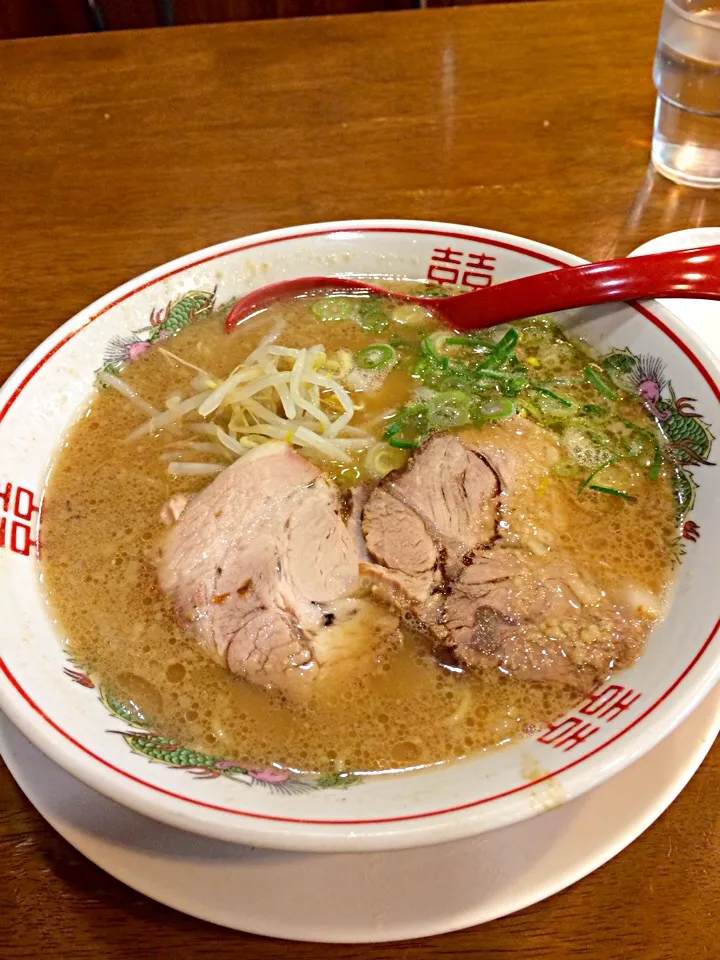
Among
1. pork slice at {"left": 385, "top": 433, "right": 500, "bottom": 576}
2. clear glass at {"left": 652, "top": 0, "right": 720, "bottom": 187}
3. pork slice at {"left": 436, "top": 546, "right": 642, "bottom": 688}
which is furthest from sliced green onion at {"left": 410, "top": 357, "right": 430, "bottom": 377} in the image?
clear glass at {"left": 652, "top": 0, "right": 720, "bottom": 187}

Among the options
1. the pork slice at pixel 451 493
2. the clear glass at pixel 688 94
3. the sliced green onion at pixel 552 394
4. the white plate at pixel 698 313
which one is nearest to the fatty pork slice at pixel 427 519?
the pork slice at pixel 451 493

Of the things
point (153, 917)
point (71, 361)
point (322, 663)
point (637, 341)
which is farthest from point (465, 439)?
point (153, 917)

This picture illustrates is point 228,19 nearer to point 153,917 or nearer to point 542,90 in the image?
point 542,90

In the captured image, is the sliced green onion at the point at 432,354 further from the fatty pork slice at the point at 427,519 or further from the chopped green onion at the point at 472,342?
the fatty pork slice at the point at 427,519

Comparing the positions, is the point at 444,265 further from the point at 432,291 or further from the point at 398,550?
the point at 398,550

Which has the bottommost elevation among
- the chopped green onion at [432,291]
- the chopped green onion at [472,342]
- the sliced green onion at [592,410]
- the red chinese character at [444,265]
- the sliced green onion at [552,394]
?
the sliced green onion at [592,410]

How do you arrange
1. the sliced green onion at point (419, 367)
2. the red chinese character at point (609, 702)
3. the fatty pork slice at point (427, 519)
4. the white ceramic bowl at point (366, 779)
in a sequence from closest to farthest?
the white ceramic bowl at point (366, 779), the red chinese character at point (609, 702), the fatty pork slice at point (427, 519), the sliced green onion at point (419, 367)

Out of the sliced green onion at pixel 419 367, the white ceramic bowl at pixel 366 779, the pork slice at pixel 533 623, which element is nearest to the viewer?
the white ceramic bowl at pixel 366 779
